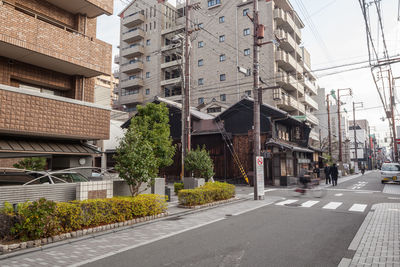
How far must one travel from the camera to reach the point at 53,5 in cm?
1176

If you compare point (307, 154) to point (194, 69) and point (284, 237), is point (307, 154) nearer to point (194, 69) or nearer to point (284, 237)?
point (194, 69)

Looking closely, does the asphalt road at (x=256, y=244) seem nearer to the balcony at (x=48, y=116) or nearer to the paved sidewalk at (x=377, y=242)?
the paved sidewalk at (x=377, y=242)

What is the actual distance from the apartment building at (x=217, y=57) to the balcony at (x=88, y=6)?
56.5 ft

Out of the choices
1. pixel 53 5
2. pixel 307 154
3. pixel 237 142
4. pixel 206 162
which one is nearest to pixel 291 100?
pixel 307 154

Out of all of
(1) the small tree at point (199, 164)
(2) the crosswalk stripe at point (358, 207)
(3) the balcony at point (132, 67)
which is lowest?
(2) the crosswalk stripe at point (358, 207)

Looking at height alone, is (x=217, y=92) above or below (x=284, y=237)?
above

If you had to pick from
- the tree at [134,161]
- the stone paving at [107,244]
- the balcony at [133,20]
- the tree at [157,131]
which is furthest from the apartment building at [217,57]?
the stone paving at [107,244]

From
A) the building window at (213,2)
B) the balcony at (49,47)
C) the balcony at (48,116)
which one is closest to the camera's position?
the balcony at (48,116)

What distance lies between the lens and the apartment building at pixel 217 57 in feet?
121

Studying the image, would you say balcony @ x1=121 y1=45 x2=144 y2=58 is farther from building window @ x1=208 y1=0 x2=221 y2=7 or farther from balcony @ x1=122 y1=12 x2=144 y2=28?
building window @ x1=208 y1=0 x2=221 y2=7

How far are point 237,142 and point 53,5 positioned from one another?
19.3 meters

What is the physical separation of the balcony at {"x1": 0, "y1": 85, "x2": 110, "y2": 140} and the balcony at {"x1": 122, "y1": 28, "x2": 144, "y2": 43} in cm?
4187

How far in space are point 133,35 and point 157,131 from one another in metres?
40.0

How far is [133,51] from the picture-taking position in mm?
49812
